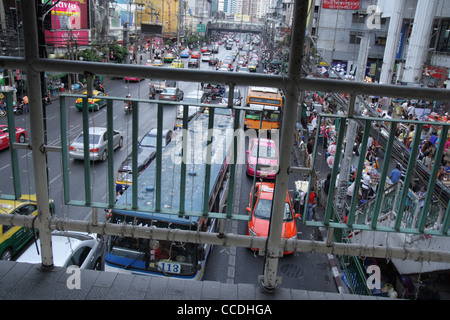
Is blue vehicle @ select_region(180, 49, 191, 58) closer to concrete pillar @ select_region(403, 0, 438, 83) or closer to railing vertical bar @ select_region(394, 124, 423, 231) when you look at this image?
railing vertical bar @ select_region(394, 124, 423, 231)

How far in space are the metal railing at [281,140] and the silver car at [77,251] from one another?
302 centimetres

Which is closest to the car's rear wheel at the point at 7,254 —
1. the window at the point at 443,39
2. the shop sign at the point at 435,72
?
the shop sign at the point at 435,72

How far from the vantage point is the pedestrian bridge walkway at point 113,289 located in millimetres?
1971

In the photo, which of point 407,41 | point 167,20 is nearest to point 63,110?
point 167,20

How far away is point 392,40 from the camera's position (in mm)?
9320

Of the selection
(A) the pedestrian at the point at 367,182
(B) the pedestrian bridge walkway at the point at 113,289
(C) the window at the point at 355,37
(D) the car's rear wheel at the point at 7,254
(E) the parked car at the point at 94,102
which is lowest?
(D) the car's rear wheel at the point at 7,254

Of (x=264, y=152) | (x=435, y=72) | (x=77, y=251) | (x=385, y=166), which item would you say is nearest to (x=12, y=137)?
(x=385, y=166)

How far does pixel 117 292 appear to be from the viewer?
2002 mm

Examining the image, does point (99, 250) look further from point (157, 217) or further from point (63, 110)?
point (63, 110)

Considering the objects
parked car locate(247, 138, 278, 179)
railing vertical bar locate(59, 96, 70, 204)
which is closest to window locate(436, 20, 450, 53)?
parked car locate(247, 138, 278, 179)

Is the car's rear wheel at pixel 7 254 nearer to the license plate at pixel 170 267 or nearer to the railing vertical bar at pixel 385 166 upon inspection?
the license plate at pixel 170 267

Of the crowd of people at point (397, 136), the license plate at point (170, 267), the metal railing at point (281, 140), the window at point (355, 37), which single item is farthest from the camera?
the window at point (355, 37)

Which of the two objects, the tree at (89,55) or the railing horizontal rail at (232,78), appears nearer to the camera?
the railing horizontal rail at (232,78)

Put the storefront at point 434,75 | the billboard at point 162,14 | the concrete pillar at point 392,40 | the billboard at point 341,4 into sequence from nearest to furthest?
the billboard at point 162,14 < the billboard at point 341,4 < the storefront at point 434,75 < the concrete pillar at point 392,40
